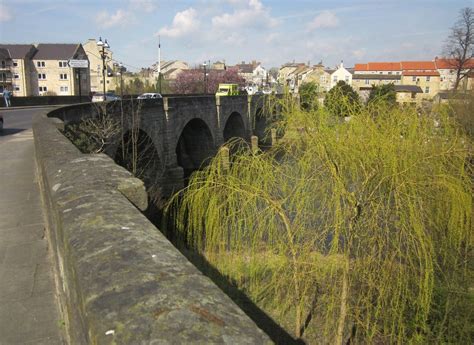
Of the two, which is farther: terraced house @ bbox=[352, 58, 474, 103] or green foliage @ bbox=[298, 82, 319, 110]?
terraced house @ bbox=[352, 58, 474, 103]

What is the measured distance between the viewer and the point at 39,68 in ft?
227

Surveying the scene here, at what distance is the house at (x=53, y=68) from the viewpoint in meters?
68.9

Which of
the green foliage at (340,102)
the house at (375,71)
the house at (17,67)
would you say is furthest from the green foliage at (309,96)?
the house at (375,71)

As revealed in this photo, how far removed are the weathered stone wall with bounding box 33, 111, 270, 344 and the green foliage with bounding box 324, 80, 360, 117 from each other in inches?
163

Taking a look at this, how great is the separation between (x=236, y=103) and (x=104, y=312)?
35.8 metres

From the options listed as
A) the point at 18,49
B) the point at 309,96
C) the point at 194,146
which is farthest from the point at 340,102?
the point at 18,49

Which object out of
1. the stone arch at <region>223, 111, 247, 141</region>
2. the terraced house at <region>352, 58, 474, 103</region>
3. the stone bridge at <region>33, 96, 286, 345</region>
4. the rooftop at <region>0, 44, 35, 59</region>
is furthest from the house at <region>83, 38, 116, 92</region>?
the stone bridge at <region>33, 96, 286, 345</region>

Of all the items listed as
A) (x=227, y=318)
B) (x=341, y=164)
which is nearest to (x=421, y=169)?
(x=341, y=164)

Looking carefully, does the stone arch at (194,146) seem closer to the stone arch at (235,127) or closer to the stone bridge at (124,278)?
the stone arch at (235,127)

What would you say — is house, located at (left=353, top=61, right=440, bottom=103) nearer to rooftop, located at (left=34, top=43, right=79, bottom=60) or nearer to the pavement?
rooftop, located at (left=34, top=43, right=79, bottom=60)

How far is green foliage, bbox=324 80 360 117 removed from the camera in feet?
19.4

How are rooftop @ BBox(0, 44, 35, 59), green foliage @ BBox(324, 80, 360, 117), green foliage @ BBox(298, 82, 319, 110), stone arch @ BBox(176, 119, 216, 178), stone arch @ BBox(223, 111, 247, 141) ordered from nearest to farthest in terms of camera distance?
green foliage @ BBox(324, 80, 360, 117), green foliage @ BBox(298, 82, 319, 110), stone arch @ BBox(176, 119, 216, 178), stone arch @ BBox(223, 111, 247, 141), rooftop @ BBox(0, 44, 35, 59)

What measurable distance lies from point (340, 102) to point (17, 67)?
7286 centimetres

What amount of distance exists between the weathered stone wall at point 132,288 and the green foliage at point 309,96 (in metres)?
4.11
